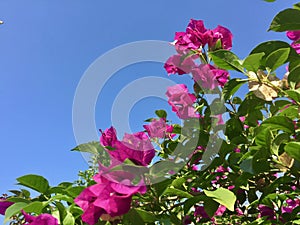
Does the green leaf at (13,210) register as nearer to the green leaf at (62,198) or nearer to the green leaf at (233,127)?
the green leaf at (62,198)

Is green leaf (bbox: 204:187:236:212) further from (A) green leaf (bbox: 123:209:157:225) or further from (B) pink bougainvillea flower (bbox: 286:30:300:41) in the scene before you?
(B) pink bougainvillea flower (bbox: 286:30:300:41)

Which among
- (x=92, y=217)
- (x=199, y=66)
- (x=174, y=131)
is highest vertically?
(x=199, y=66)

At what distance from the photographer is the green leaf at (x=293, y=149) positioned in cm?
94

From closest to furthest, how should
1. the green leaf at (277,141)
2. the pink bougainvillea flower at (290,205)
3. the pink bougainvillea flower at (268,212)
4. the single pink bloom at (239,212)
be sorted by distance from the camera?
the green leaf at (277,141) → the pink bougainvillea flower at (268,212) → the single pink bloom at (239,212) → the pink bougainvillea flower at (290,205)

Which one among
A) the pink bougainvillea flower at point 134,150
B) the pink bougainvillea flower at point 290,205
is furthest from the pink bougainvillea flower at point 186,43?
the pink bougainvillea flower at point 290,205

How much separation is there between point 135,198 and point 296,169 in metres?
0.49

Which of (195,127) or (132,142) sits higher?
(195,127)

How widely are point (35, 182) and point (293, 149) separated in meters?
0.73

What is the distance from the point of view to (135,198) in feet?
3.36

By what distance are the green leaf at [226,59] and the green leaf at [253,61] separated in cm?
3

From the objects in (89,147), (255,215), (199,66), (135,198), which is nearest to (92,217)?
(135,198)

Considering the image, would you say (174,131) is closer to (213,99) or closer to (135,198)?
(213,99)

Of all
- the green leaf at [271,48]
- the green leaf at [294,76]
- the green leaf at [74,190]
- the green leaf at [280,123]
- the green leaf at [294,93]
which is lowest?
the green leaf at [74,190]

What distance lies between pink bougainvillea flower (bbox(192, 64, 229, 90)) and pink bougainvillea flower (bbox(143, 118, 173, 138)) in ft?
1.27
